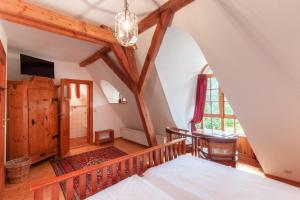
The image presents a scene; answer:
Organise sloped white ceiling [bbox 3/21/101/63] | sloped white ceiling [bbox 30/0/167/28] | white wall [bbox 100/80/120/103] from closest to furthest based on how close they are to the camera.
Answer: sloped white ceiling [bbox 30/0/167/28], sloped white ceiling [bbox 3/21/101/63], white wall [bbox 100/80/120/103]

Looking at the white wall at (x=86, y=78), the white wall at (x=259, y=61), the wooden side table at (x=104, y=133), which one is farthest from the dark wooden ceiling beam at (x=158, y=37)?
the wooden side table at (x=104, y=133)

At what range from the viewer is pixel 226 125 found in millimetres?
4059

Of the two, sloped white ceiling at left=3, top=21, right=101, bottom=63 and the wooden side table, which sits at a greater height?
sloped white ceiling at left=3, top=21, right=101, bottom=63

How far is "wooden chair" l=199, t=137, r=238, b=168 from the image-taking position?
8.38 feet

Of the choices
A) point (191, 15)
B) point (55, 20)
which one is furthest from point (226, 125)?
point (55, 20)

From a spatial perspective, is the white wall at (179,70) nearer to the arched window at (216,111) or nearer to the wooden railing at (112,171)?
the arched window at (216,111)

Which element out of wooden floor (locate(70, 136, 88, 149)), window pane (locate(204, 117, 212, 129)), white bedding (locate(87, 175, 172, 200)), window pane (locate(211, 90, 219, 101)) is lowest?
wooden floor (locate(70, 136, 88, 149))

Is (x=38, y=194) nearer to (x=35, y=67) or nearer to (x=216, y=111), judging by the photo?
(x=35, y=67)

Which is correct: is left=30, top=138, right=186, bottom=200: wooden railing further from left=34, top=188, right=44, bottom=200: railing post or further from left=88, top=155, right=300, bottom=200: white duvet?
left=88, top=155, right=300, bottom=200: white duvet

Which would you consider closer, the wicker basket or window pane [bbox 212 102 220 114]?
the wicker basket

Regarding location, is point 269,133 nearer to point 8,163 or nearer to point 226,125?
point 226,125

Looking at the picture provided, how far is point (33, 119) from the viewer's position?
3.42 meters

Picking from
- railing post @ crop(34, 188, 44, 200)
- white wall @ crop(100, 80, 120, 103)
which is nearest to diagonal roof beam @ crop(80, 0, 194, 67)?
railing post @ crop(34, 188, 44, 200)

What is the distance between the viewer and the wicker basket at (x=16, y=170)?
2797 millimetres
